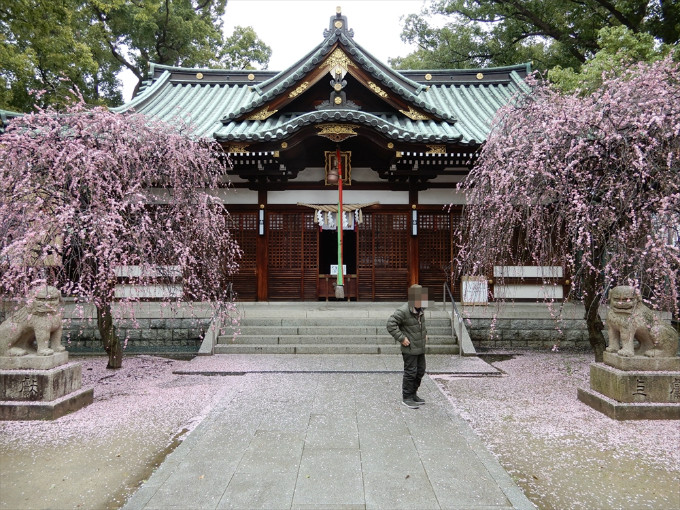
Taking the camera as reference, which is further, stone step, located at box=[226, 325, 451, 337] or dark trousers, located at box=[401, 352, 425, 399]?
stone step, located at box=[226, 325, 451, 337]

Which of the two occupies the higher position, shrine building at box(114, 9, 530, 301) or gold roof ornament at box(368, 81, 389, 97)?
gold roof ornament at box(368, 81, 389, 97)

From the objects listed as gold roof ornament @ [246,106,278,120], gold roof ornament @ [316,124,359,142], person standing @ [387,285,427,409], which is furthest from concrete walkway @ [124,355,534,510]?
gold roof ornament @ [246,106,278,120]

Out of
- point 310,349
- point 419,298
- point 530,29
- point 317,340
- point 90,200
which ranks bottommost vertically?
point 310,349

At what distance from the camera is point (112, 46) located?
24.9 m

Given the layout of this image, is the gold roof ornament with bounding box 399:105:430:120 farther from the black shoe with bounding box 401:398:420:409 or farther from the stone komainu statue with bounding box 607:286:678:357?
the black shoe with bounding box 401:398:420:409

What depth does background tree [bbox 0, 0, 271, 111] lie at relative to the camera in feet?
51.7

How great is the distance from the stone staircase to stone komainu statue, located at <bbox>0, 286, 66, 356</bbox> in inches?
147

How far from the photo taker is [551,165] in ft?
20.8

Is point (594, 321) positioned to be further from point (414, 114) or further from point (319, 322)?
point (414, 114)

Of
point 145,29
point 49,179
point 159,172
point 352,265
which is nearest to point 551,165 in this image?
point 159,172

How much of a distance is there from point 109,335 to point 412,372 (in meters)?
5.85

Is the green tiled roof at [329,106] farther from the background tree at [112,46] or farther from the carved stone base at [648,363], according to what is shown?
the carved stone base at [648,363]

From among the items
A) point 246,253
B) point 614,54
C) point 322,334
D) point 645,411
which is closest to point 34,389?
point 322,334

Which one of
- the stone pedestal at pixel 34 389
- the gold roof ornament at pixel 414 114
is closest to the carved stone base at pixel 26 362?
the stone pedestal at pixel 34 389
